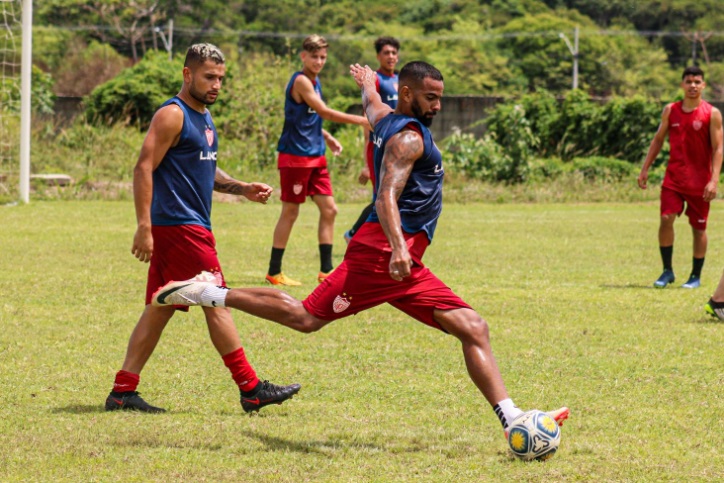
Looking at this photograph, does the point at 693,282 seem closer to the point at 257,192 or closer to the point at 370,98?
the point at 370,98

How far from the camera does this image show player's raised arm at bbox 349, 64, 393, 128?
6344mm

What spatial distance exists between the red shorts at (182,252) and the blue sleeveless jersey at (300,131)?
5605mm

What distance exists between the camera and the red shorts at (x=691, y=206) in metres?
12.0

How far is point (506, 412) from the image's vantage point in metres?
5.56

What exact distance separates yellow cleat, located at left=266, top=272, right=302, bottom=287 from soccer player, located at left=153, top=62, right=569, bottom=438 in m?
5.45

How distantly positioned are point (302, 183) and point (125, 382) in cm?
570

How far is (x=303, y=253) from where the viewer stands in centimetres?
1405

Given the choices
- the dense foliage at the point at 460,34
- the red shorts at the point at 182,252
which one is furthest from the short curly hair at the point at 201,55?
the dense foliage at the point at 460,34

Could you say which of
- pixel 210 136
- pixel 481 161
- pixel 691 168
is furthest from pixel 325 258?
pixel 481 161

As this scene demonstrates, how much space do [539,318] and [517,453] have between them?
4193mm

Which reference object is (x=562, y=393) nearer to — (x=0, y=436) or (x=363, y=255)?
(x=363, y=255)

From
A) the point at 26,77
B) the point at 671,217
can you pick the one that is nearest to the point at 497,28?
the point at 26,77

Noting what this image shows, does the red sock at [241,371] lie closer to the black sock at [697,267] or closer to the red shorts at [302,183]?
the red shorts at [302,183]

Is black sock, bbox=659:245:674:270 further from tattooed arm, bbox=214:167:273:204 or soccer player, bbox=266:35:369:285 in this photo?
tattooed arm, bbox=214:167:273:204
